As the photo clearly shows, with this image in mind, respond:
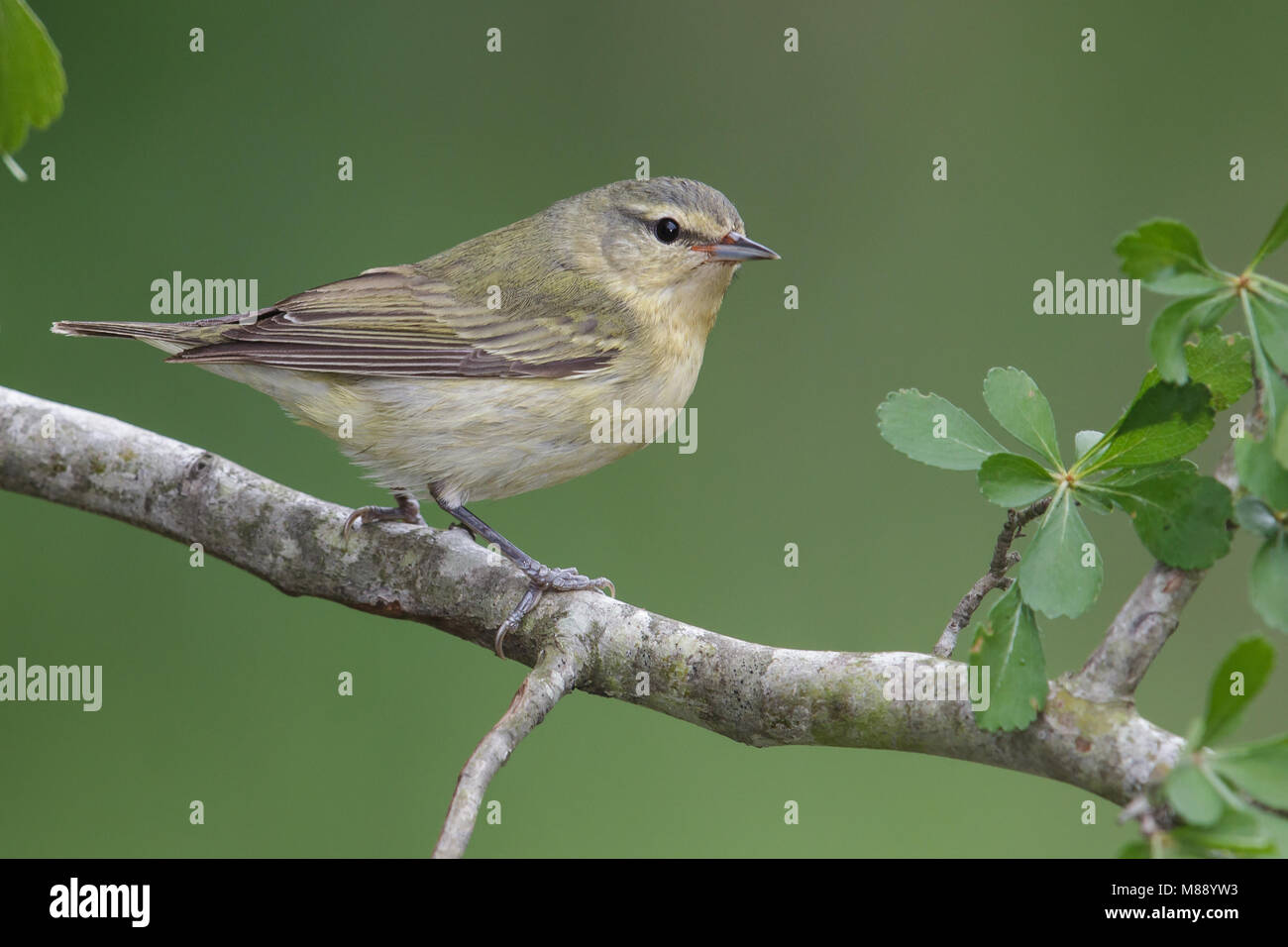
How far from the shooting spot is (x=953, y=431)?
199cm

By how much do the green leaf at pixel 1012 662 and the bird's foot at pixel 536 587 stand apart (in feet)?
3.51

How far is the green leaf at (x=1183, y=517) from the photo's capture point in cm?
174

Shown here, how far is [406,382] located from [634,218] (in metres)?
0.84

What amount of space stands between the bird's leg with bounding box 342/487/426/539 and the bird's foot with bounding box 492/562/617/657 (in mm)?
456

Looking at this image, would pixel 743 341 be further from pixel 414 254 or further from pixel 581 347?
pixel 581 347

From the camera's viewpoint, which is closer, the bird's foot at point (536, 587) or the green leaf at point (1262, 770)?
the green leaf at point (1262, 770)

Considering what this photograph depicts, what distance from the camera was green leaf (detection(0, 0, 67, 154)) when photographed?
1727 mm

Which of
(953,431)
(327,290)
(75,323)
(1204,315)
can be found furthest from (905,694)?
(75,323)

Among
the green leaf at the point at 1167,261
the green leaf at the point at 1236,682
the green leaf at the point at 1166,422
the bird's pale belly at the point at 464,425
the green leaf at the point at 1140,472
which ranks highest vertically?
the bird's pale belly at the point at 464,425

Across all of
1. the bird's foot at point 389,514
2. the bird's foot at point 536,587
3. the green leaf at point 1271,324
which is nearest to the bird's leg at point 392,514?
the bird's foot at point 389,514

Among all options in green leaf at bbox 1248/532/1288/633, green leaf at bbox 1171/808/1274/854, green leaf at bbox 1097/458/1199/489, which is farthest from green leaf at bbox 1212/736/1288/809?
green leaf at bbox 1097/458/1199/489

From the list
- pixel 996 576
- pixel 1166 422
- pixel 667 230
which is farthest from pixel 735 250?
pixel 1166 422

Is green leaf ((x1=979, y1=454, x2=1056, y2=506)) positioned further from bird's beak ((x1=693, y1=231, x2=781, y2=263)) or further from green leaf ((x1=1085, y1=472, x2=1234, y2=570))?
bird's beak ((x1=693, y1=231, x2=781, y2=263))

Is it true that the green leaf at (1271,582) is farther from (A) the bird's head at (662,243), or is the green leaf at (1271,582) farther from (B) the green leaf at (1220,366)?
(A) the bird's head at (662,243)
